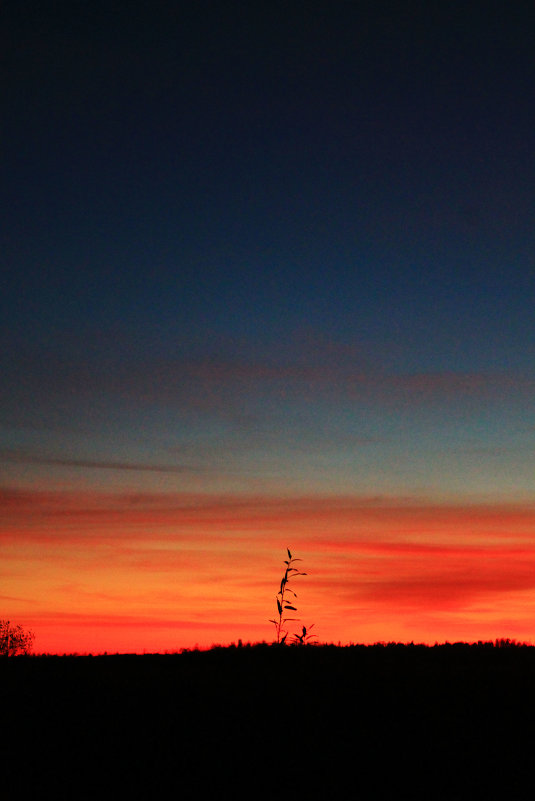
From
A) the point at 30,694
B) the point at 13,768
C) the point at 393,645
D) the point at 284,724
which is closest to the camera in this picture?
the point at 13,768

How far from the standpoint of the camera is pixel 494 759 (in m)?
16.5

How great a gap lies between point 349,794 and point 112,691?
8.47 m

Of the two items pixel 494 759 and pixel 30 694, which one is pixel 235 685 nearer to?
pixel 30 694

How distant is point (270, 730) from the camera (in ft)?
59.6

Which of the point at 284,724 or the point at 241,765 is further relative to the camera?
the point at 284,724

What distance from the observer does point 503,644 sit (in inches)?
1252

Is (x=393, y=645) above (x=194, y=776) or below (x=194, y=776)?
above

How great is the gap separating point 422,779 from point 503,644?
17.4 metres

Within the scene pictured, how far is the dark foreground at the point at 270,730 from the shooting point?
15406 mm

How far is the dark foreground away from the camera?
15.4m

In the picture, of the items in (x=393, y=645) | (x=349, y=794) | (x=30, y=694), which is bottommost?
(x=349, y=794)

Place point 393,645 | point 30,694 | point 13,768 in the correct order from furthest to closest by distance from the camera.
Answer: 1. point 393,645
2. point 30,694
3. point 13,768

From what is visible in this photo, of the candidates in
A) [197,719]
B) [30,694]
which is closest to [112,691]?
[30,694]

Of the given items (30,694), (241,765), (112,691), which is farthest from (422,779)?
(30,694)
